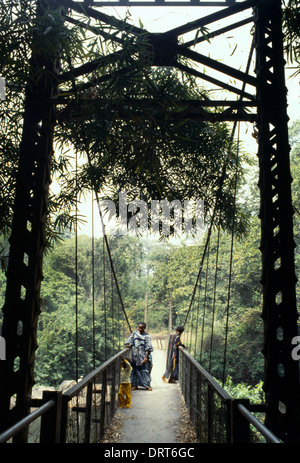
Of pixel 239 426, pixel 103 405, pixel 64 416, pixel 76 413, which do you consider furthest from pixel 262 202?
pixel 103 405

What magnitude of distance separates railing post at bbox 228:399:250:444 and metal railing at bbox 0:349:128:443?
0.85 meters

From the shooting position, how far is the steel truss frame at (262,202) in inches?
77.0

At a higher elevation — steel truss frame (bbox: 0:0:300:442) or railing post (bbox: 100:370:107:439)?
steel truss frame (bbox: 0:0:300:442)

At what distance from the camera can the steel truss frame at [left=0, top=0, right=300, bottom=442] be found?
196 centimetres

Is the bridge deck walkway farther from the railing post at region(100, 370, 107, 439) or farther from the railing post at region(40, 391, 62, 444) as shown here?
the railing post at region(40, 391, 62, 444)

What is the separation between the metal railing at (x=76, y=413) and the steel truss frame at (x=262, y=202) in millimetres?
249

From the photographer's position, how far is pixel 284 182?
2084mm

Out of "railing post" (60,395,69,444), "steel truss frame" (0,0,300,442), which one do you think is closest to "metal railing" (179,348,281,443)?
"steel truss frame" (0,0,300,442)

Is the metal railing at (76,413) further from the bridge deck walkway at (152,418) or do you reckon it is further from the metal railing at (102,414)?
the bridge deck walkway at (152,418)

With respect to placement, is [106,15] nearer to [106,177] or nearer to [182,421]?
[106,177]

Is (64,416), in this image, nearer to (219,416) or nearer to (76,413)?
(76,413)

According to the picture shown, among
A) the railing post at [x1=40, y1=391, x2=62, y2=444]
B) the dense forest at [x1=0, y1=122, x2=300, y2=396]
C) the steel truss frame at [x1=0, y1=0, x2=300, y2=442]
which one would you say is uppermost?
the steel truss frame at [x1=0, y1=0, x2=300, y2=442]
